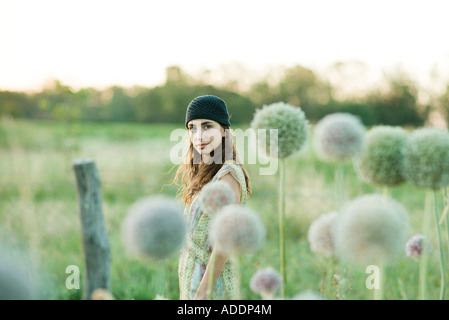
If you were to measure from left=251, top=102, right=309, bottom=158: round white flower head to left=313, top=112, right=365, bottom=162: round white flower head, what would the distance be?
135 millimetres

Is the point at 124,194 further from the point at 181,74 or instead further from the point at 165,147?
the point at 181,74

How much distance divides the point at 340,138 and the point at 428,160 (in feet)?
0.81

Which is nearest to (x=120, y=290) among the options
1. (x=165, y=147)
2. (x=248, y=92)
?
(x=165, y=147)

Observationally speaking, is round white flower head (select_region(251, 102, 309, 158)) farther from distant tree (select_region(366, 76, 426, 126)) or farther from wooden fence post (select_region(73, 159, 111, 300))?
distant tree (select_region(366, 76, 426, 126))

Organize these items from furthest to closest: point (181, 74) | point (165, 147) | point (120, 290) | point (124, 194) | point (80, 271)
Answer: point (181, 74), point (165, 147), point (124, 194), point (80, 271), point (120, 290)

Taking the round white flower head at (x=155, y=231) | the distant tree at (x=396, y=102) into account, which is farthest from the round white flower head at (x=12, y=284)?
the distant tree at (x=396, y=102)

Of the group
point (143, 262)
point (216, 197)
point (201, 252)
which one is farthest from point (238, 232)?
point (143, 262)

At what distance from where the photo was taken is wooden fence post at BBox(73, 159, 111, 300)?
10.8 ft

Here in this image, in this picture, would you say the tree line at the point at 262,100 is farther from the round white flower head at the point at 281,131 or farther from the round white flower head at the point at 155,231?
the round white flower head at the point at 155,231

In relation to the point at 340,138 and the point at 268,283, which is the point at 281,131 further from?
the point at 268,283

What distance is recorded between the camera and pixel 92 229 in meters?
3.34

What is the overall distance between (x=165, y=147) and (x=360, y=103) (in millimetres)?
16380

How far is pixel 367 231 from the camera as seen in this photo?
0.90 metres

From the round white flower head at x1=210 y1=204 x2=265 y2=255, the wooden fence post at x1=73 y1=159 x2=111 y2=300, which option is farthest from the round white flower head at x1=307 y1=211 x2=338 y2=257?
the wooden fence post at x1=73 y1=159 x2=111 y2=300
